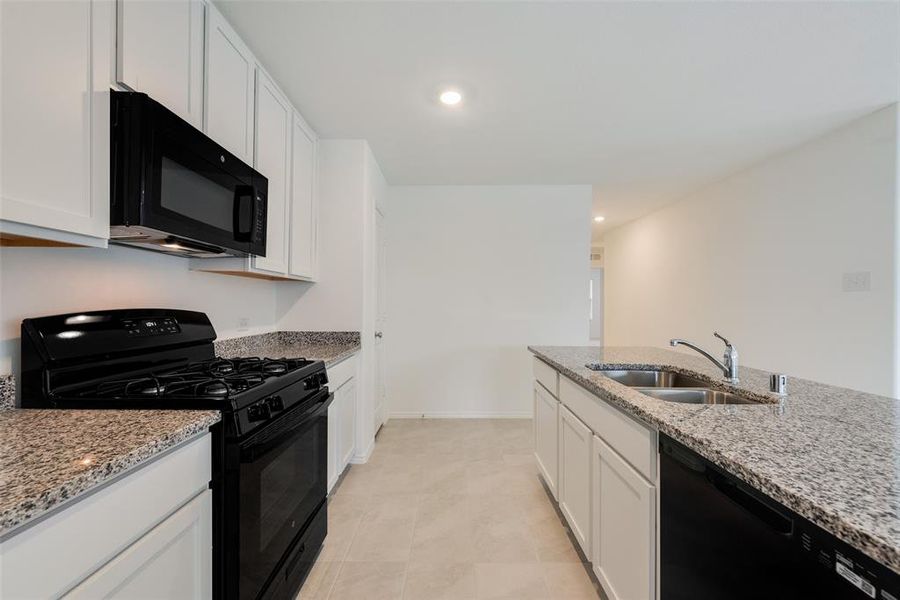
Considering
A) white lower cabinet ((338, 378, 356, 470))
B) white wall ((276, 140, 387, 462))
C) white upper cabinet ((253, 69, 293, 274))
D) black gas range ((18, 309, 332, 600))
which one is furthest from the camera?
white wall ((276, 140, 387, 462))

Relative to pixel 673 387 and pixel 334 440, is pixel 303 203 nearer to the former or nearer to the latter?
pixel 334 440

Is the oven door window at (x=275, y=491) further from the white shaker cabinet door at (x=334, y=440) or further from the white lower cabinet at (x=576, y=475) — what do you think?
the white lower cabinet at (x=576, y=475)

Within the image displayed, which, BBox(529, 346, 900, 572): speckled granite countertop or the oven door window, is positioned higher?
BBox(529, 346, 900, 572): speckled granite countertop

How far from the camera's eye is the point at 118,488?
0.80 meters

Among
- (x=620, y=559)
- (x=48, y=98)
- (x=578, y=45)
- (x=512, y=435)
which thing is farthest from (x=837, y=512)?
(x=512, y=435)

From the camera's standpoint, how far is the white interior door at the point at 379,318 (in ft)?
11.3

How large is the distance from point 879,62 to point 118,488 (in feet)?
11.7

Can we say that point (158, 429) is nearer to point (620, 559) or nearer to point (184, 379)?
point (184, 379)

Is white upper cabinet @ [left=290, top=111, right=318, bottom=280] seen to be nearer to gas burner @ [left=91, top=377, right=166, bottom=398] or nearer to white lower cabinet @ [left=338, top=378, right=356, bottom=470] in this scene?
white lower cabinet @ [left=338, top=378, right=356, bottom=470]

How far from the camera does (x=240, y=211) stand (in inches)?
68.1

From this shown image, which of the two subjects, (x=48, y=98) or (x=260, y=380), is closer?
(x=48, y=98)

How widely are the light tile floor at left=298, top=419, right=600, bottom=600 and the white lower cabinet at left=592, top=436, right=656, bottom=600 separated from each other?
0.34 m

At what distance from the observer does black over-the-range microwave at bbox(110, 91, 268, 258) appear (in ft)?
3.76

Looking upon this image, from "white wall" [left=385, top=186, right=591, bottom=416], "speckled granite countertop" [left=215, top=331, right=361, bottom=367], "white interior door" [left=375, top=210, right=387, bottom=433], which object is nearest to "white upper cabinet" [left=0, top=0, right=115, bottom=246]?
"speckled granite countertop" [left=215, top=331, right=361, bottom=367]
